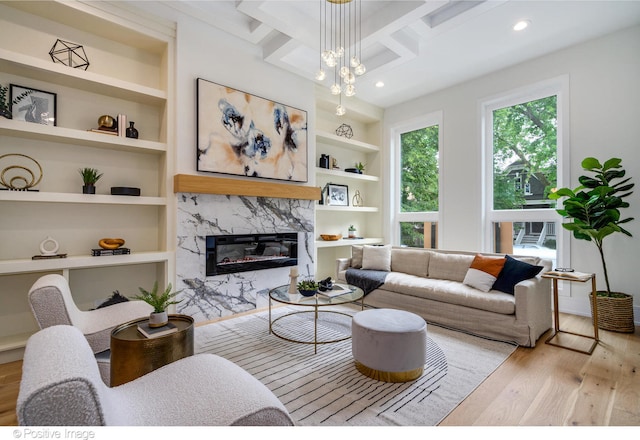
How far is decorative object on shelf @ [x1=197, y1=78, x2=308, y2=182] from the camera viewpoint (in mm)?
3465

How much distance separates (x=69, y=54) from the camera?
9.73ft

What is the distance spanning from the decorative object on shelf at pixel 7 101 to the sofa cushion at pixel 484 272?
452 cm

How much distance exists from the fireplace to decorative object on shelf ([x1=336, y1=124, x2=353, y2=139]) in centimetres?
222

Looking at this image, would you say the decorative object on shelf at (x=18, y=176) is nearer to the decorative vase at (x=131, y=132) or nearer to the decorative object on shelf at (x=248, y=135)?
the decorative vase at (x=131, y=132)

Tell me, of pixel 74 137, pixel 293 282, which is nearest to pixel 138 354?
pixel 293 282

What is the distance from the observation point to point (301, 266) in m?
4.34

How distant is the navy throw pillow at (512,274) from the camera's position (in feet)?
9.68

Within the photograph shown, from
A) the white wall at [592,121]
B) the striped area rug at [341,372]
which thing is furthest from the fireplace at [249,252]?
the white wall at [592,121]

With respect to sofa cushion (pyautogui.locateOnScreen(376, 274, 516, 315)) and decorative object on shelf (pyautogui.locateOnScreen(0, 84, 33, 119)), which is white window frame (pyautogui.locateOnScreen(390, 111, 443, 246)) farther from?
decorative object on shelf (pyautogui.locateOnScreen(0, 84, 33, 119))

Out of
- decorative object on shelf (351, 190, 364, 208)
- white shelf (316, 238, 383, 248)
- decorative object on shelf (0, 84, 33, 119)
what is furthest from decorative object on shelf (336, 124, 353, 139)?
decorative object on shelf (0, 84, 33, 119)

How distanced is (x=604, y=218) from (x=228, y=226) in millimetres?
3944
